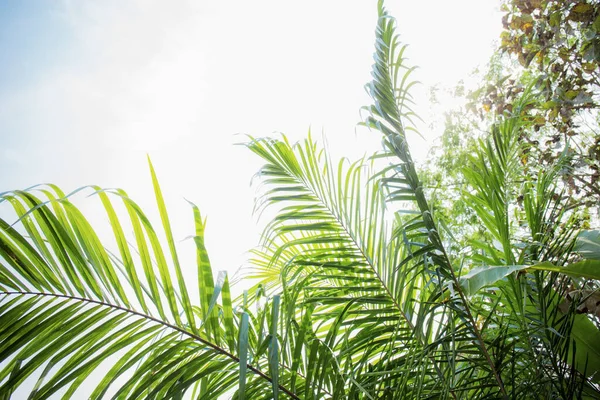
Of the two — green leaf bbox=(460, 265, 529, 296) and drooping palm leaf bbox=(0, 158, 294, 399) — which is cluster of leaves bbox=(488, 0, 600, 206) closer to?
green leaf bbox=(460, 265, 529, 296)

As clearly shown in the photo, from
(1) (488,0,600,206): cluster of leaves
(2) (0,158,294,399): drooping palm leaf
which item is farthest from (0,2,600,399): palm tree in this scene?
(1) (488,0,600,206): cluster of leaves

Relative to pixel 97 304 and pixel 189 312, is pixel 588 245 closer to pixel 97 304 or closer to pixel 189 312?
pixel 189 312

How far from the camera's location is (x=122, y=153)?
16.4 feet

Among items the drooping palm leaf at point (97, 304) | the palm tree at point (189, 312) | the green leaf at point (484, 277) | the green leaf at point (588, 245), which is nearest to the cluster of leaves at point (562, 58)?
the green leaf at point (588, 245)

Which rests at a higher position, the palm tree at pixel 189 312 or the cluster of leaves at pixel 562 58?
the cluster of leaves at pixel 562 58

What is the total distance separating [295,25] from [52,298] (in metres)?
4.58

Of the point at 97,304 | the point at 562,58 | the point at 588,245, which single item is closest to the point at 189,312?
the point at 97,304

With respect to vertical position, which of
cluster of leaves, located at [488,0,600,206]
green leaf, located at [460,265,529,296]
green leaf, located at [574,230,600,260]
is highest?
cluster of leaves, located at [488,0,600,206]

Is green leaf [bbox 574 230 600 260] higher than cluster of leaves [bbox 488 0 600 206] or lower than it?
lower

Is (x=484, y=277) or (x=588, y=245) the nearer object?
(x=484, y=277)

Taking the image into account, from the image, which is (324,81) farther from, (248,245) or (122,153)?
(248,245)

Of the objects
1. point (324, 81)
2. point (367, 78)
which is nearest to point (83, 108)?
point (324, 81)

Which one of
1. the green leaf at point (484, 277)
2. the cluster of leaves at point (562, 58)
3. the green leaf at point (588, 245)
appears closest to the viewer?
the green leaf at point (484, 277)

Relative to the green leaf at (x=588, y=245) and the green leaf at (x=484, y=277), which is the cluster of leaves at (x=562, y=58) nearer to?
the green leaf at (x=588, y=245)
